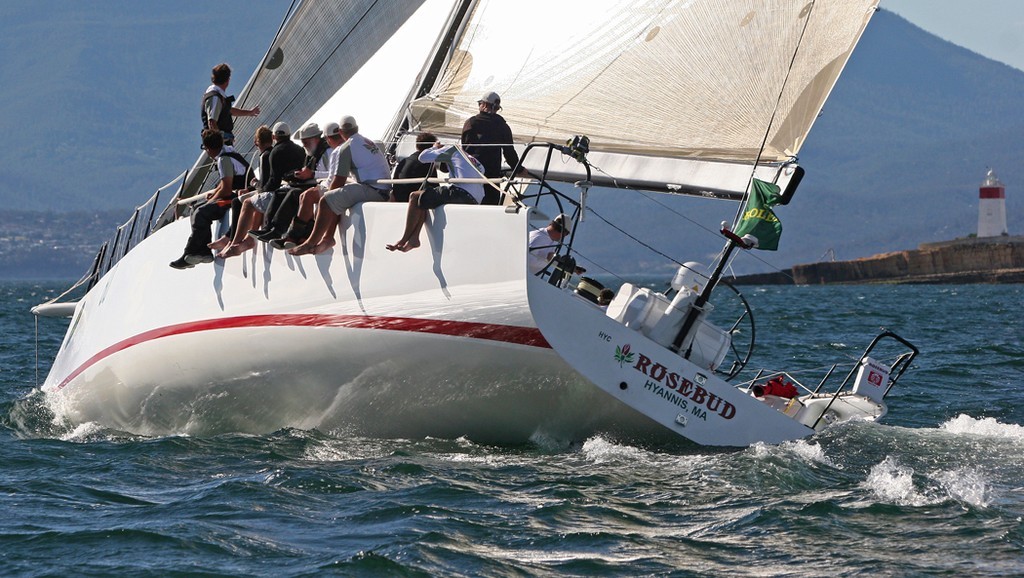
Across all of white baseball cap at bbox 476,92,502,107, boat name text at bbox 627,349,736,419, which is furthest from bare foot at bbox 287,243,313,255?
boat name text at bbox 627,349,736,419

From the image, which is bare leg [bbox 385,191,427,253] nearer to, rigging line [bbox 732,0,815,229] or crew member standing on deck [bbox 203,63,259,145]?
rigging line [bbox 732,0,815,229]

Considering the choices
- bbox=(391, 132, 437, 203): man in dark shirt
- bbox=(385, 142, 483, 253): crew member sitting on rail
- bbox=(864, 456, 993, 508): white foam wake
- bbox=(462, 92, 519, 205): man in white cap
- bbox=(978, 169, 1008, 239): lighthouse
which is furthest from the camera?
bbox=(978, 169, 1008, 239): lighthouse

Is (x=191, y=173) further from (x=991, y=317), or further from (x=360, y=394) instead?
(x=991, y=317)

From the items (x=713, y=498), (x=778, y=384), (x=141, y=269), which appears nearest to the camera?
(x=713, y=498)

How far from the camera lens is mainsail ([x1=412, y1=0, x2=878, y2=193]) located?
32.9 ft

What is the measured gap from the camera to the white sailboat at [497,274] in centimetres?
880

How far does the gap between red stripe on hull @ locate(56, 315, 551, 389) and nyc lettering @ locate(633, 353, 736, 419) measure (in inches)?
26.5

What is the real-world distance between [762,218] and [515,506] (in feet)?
8.97

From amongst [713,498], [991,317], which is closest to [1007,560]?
[713,498]

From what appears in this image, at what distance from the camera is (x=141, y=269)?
11.9 m

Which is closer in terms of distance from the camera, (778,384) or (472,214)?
(472,214)

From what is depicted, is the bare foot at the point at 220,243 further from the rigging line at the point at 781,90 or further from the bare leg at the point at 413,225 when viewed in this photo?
the rigging line at the point at 781,90

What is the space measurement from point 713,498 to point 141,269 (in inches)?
230

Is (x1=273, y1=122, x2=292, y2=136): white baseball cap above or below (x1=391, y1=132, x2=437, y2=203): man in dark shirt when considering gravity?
above
